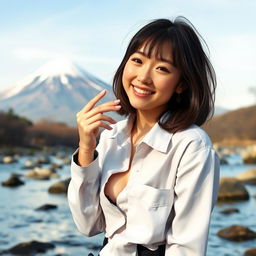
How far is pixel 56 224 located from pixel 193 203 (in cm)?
492

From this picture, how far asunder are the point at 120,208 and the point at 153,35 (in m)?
0.48

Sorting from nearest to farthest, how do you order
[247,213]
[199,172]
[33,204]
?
[199,172] → [247,213] → [33,204]

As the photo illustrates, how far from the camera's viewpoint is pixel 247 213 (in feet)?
21.8

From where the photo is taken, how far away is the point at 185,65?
1.33m

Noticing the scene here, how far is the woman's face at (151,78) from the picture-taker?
1.32 meters

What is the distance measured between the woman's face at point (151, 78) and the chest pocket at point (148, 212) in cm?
23

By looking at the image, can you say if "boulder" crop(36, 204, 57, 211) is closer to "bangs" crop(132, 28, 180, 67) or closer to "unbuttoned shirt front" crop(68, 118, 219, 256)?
"unbuttoned shirt front" crop(68, 118, 219, 256)

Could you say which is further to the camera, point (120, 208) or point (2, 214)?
point (2, 214)

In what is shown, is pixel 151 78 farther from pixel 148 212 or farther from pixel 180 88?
pixel 148 212

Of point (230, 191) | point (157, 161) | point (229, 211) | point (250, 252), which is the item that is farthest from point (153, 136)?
point (230, 191)

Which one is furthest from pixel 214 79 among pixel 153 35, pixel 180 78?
pixel 153 35

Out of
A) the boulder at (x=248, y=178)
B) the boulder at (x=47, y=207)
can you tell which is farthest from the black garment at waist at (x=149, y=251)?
the boulder at (x=248, y=178)

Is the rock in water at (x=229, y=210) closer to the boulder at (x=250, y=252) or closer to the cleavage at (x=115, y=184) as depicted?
the boulder at (x=250, y=252)

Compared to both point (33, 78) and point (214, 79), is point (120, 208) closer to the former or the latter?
point (214, 79)
